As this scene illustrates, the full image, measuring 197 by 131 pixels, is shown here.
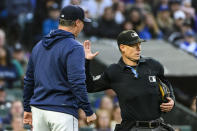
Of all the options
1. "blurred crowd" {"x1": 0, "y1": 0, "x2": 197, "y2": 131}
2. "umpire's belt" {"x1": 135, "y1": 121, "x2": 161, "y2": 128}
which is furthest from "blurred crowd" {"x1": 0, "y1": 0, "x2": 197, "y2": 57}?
"umpire's belt" {"x1": 135, "y1": 121, "x2": 161, "y2": 128}

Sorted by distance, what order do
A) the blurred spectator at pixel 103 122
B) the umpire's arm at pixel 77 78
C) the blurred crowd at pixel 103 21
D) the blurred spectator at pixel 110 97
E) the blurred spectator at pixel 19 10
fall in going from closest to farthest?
the umpire's arm at pixel 77 78, the blurred spectator at pixel 103 122, the blurred spectator at pixel 110 97, the blurred spectator at pixel 19 10, the blurred crowd at pixel 103 21

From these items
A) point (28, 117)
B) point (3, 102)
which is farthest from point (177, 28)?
point (28, 117)

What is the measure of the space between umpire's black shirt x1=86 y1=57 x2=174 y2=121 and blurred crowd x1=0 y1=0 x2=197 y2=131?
5495 millimetres

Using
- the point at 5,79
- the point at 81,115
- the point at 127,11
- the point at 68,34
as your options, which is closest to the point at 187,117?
the point at 81,115

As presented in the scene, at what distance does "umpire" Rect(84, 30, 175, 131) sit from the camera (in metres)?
6.23

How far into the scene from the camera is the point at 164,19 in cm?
1662

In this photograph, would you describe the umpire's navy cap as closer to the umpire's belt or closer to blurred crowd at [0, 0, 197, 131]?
the umpire's belt

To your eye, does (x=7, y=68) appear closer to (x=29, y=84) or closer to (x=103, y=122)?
(x=103, y=122)

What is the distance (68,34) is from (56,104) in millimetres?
702

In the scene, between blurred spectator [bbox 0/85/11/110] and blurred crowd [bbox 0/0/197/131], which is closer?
blurred spectator [bbox 0/85/11/110]

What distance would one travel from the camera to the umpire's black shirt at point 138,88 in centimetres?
623

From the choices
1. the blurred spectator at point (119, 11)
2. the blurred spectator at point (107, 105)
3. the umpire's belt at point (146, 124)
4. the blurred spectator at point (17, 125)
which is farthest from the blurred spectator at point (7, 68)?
the umpire's belt at point (146, 124)

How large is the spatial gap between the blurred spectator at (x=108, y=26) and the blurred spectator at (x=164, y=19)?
5.69 feet

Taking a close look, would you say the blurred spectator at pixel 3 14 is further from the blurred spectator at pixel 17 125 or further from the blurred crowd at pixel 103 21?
the blurred spectator at pixel 17 125
